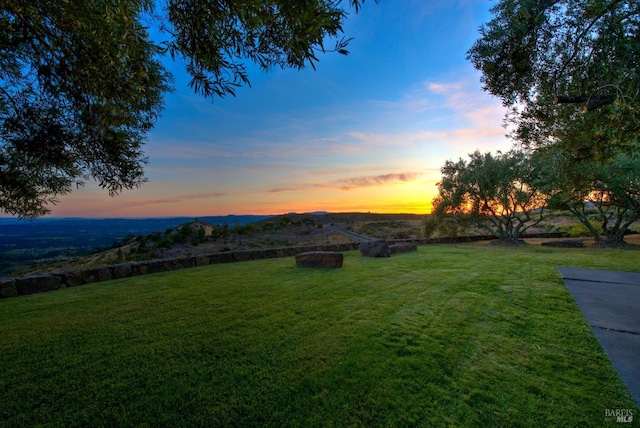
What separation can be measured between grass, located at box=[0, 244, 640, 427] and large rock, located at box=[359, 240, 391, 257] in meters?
5.34

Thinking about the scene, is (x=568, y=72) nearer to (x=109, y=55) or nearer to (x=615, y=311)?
(x=615, y=311)

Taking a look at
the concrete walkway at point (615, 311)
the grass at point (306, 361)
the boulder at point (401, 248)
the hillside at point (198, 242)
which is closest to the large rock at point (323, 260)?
the grass at point (306, 361)

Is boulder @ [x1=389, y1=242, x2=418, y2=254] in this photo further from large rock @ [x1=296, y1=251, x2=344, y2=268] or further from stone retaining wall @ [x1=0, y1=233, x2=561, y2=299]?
large rock @ [x1=296, y1=251, x2=344, y2=268]

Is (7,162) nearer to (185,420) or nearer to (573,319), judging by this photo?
(185,420)

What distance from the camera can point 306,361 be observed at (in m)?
2.81

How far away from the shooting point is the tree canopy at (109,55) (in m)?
2.96

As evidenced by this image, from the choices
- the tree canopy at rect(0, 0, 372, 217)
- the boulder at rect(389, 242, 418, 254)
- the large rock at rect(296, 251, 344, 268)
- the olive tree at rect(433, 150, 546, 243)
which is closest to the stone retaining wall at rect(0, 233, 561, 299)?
the tree canopy at rect(0, 0, 372, 217)

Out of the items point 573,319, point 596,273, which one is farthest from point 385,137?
point 573,319

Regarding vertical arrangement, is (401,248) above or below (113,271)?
below

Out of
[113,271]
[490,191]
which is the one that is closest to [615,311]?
[113,271]

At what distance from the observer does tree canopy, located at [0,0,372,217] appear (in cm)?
296

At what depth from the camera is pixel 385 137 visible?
15031mm

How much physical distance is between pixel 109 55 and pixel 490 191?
1914 centimetres

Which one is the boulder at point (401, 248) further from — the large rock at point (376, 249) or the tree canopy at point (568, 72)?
the tree canopy at point (568, 72)
